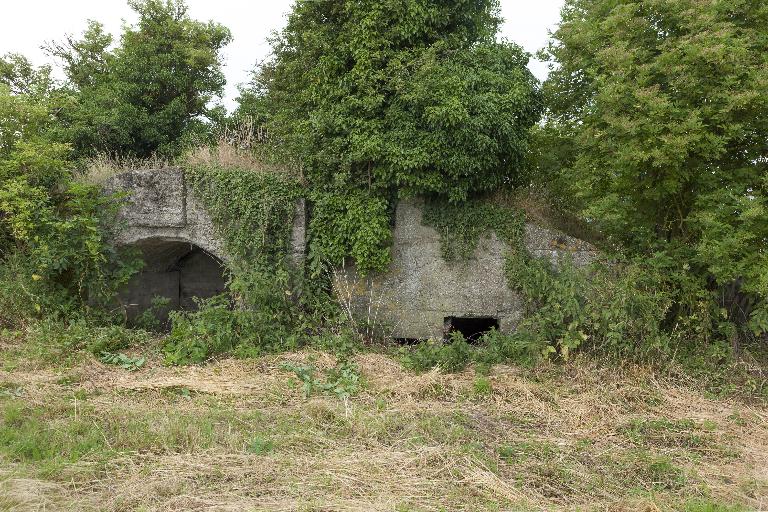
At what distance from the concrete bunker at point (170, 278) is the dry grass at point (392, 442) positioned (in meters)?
3.41

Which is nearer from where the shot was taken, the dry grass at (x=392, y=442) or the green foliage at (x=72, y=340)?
the dry grass at (x=392, y=442)

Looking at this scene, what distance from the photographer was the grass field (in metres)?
4.25

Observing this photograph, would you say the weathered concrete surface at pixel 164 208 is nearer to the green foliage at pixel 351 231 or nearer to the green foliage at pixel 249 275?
the green foliage at pixel 249 275

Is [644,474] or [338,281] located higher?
[338,281]

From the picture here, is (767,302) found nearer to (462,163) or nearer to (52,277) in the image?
(462,163)

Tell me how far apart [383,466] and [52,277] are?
21.3 ft

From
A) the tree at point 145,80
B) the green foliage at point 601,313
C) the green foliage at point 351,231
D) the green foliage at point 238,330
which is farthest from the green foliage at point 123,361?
the tree at point 145,80

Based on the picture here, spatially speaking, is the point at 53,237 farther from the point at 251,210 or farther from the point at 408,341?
the point at 408,341

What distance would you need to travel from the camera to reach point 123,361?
Result: 24.3 feet

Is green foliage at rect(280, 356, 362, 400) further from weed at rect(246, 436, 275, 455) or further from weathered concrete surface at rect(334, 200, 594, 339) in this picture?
weathered concrete surface at rect(334, 200, 594, 339)

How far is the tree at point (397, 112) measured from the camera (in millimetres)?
8281

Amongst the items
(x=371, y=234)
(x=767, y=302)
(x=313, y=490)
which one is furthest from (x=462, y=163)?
(x=313, y=490)

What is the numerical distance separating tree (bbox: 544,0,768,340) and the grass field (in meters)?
1.77

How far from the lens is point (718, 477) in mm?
4762
